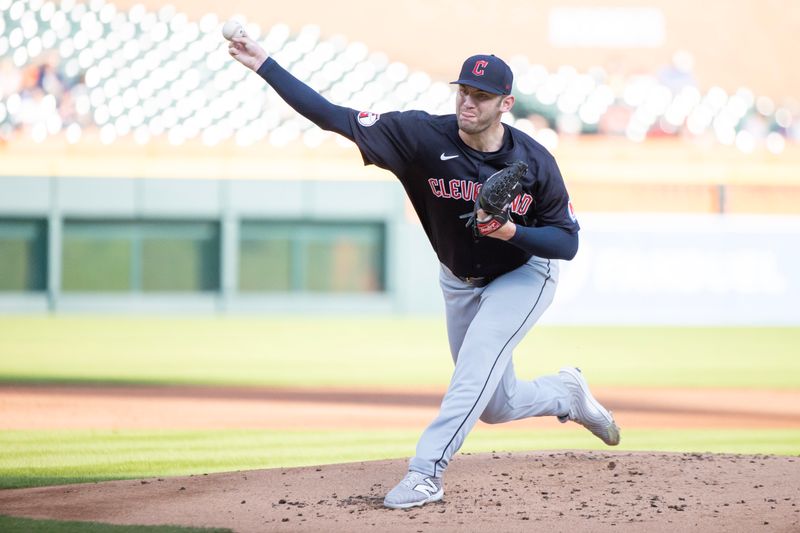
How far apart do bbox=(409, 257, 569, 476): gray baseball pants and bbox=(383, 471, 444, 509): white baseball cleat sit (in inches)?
1.4

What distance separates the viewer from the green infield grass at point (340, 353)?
11.1 metres

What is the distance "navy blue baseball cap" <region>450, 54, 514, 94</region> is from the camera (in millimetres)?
4148

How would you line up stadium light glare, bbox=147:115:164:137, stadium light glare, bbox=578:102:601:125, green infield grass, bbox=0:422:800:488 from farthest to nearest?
1. stadium light glare, bbox=578:102:601:125
2. stadium light glare, bbox=147:115:164:137
3. green infield grass, bbox=0:422:800:488

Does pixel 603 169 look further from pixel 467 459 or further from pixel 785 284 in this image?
pixel 467 459

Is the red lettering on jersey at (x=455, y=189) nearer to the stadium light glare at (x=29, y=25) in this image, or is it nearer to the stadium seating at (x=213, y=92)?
the stadium seating at (x=213, y=92)

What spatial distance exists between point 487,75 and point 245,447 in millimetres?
3306

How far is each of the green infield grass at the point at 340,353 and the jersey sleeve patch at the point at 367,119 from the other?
6265 millimetres

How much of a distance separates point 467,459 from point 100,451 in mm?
2379

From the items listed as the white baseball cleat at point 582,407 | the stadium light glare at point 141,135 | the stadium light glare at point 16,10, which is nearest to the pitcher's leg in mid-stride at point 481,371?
the white baseball cleat at point 582,407

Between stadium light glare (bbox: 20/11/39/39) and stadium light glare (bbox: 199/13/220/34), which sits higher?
stadium light glare (bbox: 199/13/220/34)

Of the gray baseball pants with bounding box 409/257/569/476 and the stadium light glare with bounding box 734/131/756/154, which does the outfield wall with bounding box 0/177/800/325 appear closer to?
the stadium light glare with bounding box 734/131/756/154

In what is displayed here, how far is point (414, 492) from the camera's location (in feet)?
13.4

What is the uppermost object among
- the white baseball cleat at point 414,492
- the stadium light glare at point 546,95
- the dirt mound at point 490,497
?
the stadium light glare at point 546,95

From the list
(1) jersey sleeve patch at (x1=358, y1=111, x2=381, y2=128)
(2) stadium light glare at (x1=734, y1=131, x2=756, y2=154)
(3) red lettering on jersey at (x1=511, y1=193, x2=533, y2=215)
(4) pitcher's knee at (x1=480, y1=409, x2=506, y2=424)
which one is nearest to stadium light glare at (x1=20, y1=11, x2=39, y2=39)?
(2) stadium light glare at (x1=734, y1=131, x2=756, y2=154)
